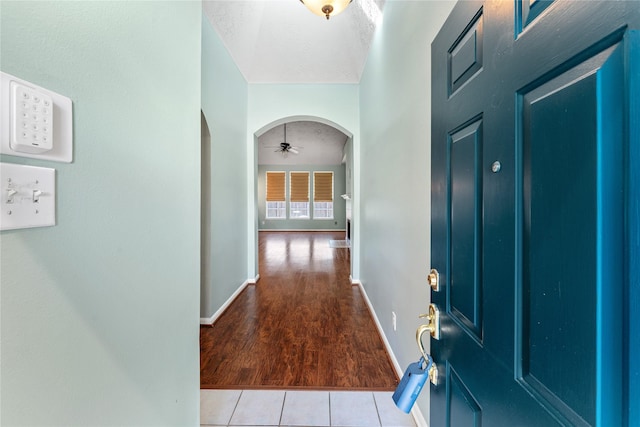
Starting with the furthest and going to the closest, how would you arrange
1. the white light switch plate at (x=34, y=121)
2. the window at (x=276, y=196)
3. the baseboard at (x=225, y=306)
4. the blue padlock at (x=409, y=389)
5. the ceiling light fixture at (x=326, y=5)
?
1. the window at (x=276, y=196)
2. the baseboard at (x=225, y=306)
3. the ceiling light fixture at (x=326, y=5)
4. the blue padlock at (x=409, y=389)
5. the white light switch plate at (x=34, y=121)

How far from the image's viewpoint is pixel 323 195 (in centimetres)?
1170

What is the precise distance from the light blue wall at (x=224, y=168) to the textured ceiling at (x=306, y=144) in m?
4.64

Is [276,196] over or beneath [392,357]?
over

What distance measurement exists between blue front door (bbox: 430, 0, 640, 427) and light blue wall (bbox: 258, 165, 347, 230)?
10.8 m

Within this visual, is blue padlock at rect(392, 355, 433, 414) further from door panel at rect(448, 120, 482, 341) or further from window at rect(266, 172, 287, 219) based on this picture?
window at rect(266, 172, 287, 219)

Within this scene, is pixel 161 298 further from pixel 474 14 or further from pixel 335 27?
pixel 335 27

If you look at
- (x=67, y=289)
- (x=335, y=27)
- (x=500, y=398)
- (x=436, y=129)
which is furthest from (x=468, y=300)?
(x=335, y=27)

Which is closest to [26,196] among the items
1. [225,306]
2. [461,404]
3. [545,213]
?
[545,213]

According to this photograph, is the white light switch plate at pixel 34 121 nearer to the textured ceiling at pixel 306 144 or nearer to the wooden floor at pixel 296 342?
the wooden floor at pixel 296 342

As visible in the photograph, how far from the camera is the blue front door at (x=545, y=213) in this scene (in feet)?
1.17

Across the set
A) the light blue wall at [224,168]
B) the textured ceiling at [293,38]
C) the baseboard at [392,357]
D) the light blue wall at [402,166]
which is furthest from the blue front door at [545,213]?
the light blue wall at [224,168]

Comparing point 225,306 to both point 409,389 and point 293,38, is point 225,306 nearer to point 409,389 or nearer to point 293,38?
point 409,389

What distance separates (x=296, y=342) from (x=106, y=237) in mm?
2058

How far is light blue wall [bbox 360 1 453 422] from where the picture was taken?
4.71 feet
